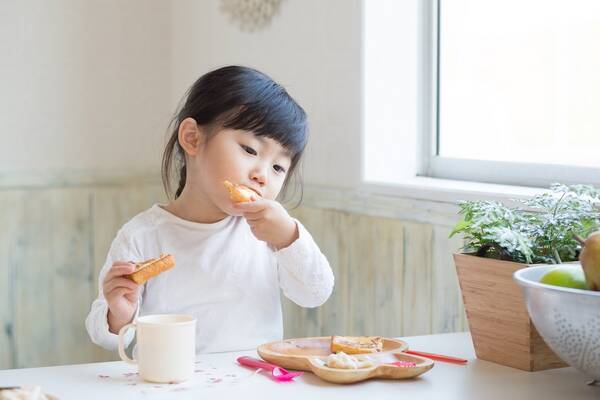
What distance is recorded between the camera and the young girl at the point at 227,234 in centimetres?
166

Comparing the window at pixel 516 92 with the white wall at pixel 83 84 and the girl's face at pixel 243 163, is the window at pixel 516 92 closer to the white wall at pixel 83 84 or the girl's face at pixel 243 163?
the girl's face at pixel 243 163

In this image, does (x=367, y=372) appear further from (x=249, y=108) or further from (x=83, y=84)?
(x=83, y=84)

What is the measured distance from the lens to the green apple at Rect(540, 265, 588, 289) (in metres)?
1.12

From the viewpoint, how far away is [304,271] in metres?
1.63

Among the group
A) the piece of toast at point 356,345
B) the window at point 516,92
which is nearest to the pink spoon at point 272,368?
the piece of toast at point 356,345

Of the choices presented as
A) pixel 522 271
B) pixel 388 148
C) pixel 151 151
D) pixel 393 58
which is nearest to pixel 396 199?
pixel 388 148

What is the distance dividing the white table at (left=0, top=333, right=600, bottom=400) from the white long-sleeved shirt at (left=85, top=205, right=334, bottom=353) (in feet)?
1.26

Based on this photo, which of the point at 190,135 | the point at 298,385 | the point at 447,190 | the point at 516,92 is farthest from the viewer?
the point at 516,92

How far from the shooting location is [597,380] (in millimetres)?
1173

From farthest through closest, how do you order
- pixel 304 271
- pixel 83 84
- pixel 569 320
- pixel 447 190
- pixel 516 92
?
pixel 83 84 → pixel 516 92 → pixel 447 190 → pixel 304 271 → pixel 569 320

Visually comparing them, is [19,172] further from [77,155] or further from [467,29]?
[467,29]

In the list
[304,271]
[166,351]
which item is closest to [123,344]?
[166,351]

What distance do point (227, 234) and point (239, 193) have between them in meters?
0.26

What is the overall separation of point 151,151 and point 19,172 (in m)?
0.42
